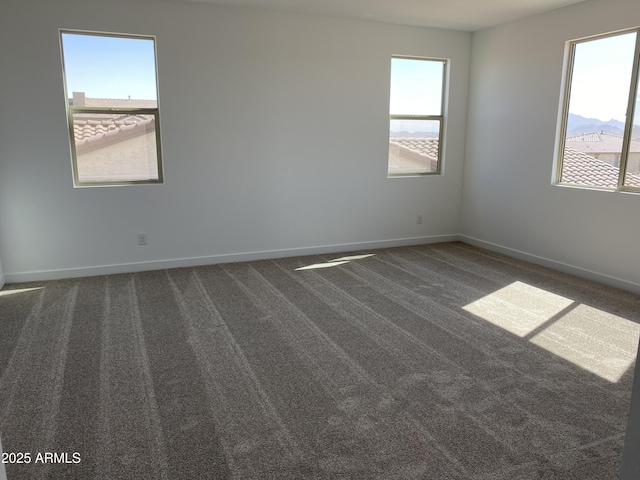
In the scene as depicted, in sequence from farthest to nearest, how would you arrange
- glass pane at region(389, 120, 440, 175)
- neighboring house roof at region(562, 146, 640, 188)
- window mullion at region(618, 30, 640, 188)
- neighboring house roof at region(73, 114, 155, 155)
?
glass pane at region(389, 120, 440, 175)
neighboring house roof at region(73, 114, 155, 155)
neighboring house roof at region(562, 146, 640, 188)
window mullion at region(618, 30, 640, 188)

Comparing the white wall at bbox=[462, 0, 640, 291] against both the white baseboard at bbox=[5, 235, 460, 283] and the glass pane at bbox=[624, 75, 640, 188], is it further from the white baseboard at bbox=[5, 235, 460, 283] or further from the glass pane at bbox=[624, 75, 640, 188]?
the white baseboard at bbox=[5, 235, 460, 283]

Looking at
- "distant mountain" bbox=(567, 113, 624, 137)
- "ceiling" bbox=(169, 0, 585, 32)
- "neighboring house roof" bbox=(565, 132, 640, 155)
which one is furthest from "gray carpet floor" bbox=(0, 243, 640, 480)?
"ceiling" bbox=(169, 0, 585, 32)

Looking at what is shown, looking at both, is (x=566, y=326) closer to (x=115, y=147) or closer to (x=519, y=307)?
(x=519, y=307)

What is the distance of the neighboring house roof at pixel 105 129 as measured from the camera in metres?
4.40

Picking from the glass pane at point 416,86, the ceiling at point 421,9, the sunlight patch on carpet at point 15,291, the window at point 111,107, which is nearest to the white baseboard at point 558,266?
the glass pane at point 416,86

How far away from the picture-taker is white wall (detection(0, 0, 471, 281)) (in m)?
4.21

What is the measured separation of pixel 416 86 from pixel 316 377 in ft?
13.5

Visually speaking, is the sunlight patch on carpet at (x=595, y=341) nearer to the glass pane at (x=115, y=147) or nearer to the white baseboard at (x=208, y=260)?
the white baseboard at (x=208, y=260)

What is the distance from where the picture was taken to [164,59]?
4.47 metres

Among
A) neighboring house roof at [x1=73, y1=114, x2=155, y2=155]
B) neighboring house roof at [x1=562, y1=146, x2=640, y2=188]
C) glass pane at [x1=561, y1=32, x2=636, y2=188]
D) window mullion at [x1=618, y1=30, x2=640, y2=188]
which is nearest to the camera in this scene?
window mullion at [x1=618, y1=30, x2=640, y2=188]

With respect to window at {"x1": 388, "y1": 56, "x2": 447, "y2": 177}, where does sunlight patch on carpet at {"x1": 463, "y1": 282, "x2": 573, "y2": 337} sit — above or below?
below

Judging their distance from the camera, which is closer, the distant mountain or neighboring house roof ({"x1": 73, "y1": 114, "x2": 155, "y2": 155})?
the distant mountain

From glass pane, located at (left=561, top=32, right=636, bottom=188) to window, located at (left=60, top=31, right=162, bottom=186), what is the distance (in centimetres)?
412

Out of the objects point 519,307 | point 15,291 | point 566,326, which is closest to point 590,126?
point 519,307
